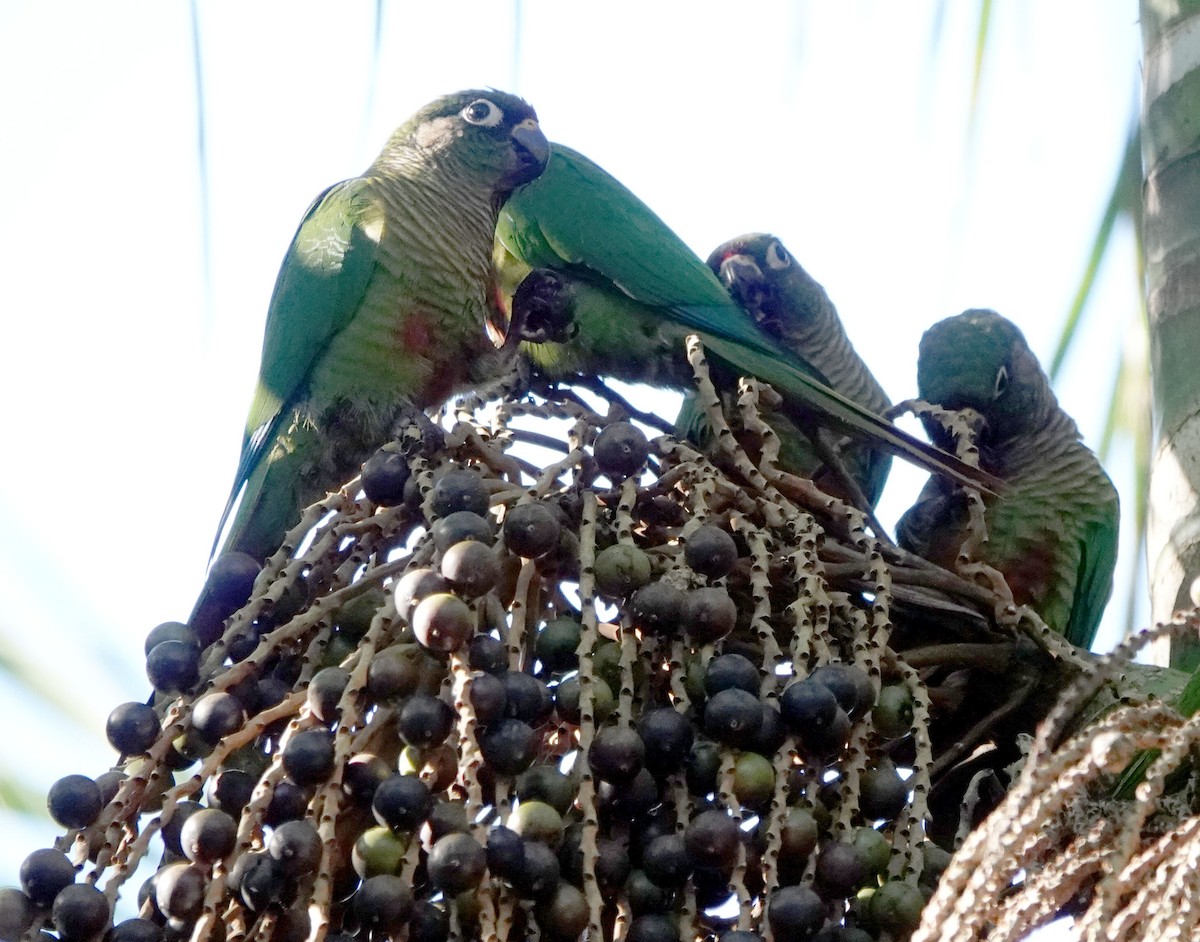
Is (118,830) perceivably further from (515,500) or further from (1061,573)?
(1061,573)

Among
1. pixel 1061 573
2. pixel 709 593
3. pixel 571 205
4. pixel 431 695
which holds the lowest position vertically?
pixel 1061 573

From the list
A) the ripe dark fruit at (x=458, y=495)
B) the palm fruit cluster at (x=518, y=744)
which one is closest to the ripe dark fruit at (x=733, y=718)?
the palm fruit cluster at (x=518, y=744)

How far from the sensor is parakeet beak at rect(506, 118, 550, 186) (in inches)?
123

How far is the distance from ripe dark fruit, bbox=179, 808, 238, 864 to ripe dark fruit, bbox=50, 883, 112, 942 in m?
0.09

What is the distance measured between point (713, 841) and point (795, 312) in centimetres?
214

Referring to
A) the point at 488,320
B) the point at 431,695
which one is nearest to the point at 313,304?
the point at 488,320

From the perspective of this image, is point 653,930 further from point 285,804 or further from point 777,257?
point 777,257

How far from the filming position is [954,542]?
2268mm

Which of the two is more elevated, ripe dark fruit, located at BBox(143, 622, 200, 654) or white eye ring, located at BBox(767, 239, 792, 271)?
white eye ring, located at BBox(767, 239, 792, 271)

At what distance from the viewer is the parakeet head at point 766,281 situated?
3242mm

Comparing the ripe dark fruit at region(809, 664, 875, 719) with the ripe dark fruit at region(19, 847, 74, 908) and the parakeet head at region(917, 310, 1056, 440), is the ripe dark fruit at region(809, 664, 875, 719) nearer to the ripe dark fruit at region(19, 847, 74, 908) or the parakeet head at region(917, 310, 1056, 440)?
the ripe dark fruit at region(19, 847, 74, 908)

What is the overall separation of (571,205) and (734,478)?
1.46m

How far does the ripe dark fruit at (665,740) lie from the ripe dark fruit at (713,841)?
8 centimetres

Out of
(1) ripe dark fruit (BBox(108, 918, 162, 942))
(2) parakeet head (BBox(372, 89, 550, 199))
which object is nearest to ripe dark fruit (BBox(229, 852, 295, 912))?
(1) ripe dark fruit (BBox(108, 918, 162, 942))
